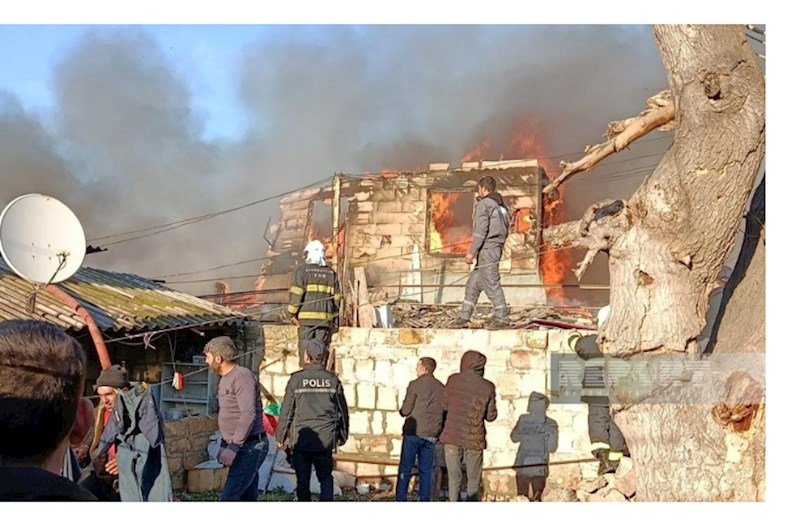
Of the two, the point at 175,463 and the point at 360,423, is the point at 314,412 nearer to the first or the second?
the point at 175,463

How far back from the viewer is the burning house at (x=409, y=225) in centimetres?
1405

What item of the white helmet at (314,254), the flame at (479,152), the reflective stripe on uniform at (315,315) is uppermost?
the flame at (479,152)

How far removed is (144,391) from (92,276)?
5.44 meters

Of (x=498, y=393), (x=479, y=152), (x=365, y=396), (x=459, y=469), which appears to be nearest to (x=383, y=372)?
(x=365, y=396)

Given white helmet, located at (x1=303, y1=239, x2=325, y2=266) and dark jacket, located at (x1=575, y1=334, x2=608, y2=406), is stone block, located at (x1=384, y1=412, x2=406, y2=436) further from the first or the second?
dark jacket, located at (x1=575, y1=334, x2=608, y2=406)

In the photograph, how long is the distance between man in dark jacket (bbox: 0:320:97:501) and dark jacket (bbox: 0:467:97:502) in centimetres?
6

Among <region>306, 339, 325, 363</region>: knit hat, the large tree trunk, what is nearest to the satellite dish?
<region>306, 339, 325, 363</region>: knit hat

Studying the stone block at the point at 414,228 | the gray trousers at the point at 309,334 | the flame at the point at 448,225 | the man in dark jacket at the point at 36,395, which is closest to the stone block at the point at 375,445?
the gray trousers at the point at 309,334

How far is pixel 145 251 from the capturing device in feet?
45.2

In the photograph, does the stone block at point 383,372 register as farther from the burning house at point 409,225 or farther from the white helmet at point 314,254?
the burning house at point 409,225

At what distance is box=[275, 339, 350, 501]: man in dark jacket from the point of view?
6.67m

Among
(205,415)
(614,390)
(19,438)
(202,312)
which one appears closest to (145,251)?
(202,312)

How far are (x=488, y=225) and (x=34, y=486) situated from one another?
7.53m

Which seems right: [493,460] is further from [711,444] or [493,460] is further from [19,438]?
[19,438]
